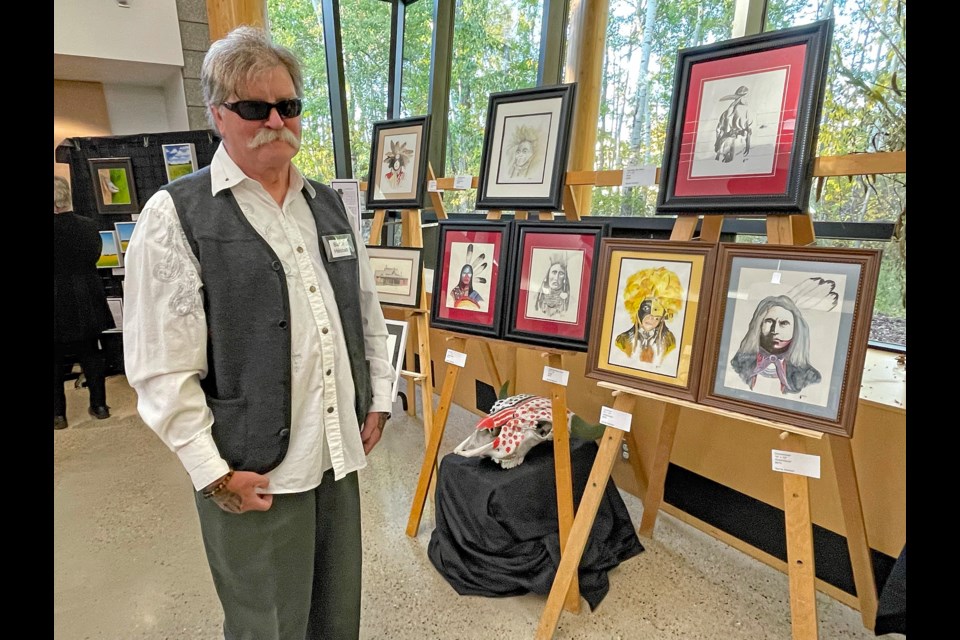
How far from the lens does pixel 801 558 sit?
1.19m

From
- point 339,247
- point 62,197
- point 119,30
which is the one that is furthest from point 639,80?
point 62,197

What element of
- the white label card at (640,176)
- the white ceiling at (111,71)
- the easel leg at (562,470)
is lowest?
the easel leg at (562,470)

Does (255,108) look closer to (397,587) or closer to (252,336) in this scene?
(252,336)

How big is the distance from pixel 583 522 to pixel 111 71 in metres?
4.17

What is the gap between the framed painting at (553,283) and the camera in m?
1.67

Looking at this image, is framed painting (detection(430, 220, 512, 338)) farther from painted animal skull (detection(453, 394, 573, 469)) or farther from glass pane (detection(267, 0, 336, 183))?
glass pane (detection(267, 0, 336, 183))

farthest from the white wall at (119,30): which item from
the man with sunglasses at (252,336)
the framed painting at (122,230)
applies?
the man with sunglasses at (252,336)

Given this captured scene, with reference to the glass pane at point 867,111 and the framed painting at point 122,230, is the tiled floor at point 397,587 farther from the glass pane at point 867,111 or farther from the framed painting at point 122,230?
the framed painting at point 122,230

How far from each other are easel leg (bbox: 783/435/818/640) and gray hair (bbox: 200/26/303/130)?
1469 mm

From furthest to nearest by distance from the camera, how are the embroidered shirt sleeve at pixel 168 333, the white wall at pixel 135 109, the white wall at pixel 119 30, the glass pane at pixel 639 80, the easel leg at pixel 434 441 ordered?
the white wall at pixel 135 109, the white wall at pixel 119 30, the glass pane at pixel 639 80, the easel leg at pixel 434 441, the embroidered shirt sleeve at pixel 168 333

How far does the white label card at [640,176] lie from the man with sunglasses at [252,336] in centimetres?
94
